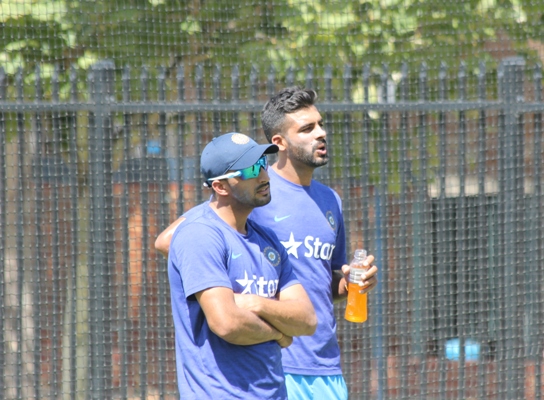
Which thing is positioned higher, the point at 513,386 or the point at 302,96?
the point at 302,96

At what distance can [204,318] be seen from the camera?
276 cm

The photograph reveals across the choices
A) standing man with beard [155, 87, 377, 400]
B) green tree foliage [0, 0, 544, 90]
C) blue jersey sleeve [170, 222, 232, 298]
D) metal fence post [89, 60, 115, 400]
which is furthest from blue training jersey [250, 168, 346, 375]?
green tree foliage [0, 0, 544, 90]

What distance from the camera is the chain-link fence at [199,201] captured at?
520 centimetres

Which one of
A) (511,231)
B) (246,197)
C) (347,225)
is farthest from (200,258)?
(511,231)

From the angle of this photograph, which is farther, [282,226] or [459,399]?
A: [459,399]

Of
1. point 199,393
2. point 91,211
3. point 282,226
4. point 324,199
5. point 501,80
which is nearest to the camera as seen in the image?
point 199,393

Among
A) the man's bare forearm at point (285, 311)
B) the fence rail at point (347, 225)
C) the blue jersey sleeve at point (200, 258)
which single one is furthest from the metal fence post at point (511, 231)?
the blue jersey sleeve at point (200, 258)

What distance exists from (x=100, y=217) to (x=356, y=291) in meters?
2.29

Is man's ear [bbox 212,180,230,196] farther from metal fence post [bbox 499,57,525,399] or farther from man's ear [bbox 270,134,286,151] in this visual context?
metal fence post [bbox 499,57,525,399]

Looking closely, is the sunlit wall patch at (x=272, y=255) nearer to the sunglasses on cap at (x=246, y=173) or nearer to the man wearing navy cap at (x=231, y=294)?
the man wearing navy cap at (x=231, y=294)

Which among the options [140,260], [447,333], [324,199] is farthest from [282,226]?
[447,333]

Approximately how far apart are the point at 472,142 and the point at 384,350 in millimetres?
1667

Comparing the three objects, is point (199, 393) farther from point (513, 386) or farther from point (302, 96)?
point (513, 386)

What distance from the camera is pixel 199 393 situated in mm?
2729
